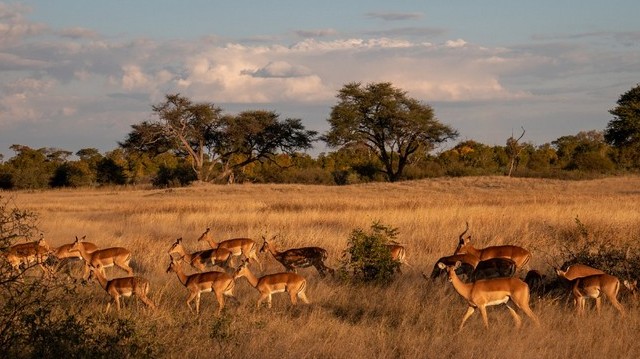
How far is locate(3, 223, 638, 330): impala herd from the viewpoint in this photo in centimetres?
925

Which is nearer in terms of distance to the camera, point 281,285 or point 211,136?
point 281,285

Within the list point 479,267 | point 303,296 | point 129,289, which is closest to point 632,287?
point 479,267

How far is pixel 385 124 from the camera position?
61.7m

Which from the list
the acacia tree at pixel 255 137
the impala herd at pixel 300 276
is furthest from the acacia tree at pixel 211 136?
the impala herd at pixel 300 276

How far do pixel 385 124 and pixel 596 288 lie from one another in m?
52.5

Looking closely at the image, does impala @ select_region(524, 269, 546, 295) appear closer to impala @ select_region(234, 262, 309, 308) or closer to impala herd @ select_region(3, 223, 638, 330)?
impala herd @ select_region(3, 223, 638, 330)

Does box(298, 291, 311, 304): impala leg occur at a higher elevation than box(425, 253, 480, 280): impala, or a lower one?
lower

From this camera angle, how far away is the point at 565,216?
21859mm

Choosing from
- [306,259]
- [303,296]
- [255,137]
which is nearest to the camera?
[303,296]

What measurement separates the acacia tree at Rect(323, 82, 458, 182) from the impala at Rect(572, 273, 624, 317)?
5065 cm

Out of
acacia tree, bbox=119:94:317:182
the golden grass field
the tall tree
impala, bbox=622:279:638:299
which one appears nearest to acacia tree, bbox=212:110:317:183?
acacia tree, bbox=119:94:317:182

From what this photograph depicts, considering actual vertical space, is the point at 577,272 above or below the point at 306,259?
above

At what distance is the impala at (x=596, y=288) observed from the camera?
31.0 ft

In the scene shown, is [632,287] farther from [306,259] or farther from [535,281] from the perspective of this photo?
[306,259]
